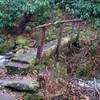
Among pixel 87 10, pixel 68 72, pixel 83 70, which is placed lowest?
pixel 83 70

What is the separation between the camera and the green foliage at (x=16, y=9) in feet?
36.2

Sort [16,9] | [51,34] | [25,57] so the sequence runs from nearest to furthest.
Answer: [25,57]
[16,9]
[51,34]

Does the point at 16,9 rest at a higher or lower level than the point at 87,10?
higher

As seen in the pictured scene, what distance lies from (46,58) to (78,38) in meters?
2.45

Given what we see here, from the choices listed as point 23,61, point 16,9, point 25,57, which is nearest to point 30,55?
point 25,57

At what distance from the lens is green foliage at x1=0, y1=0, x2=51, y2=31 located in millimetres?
11031

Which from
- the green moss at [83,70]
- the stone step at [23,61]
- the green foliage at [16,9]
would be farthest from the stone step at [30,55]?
the green foliage at [16,9]

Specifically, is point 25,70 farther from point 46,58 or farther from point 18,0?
point 18,0

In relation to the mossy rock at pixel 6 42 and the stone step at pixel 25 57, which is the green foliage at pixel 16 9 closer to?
the mossy rock at pixel 6 42

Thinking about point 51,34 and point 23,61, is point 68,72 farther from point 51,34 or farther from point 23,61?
point 51,34

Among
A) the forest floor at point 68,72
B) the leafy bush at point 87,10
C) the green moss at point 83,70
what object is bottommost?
the green moss at point 83,70

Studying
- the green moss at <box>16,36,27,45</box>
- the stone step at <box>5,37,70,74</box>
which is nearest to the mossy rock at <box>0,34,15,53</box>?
the green moss at <box>16,36,27,45</box>

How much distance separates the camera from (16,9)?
1118cm

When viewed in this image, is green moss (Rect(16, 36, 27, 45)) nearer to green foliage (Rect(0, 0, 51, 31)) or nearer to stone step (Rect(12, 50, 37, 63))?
green foliage (Rect(0, 0, 51, 31))
